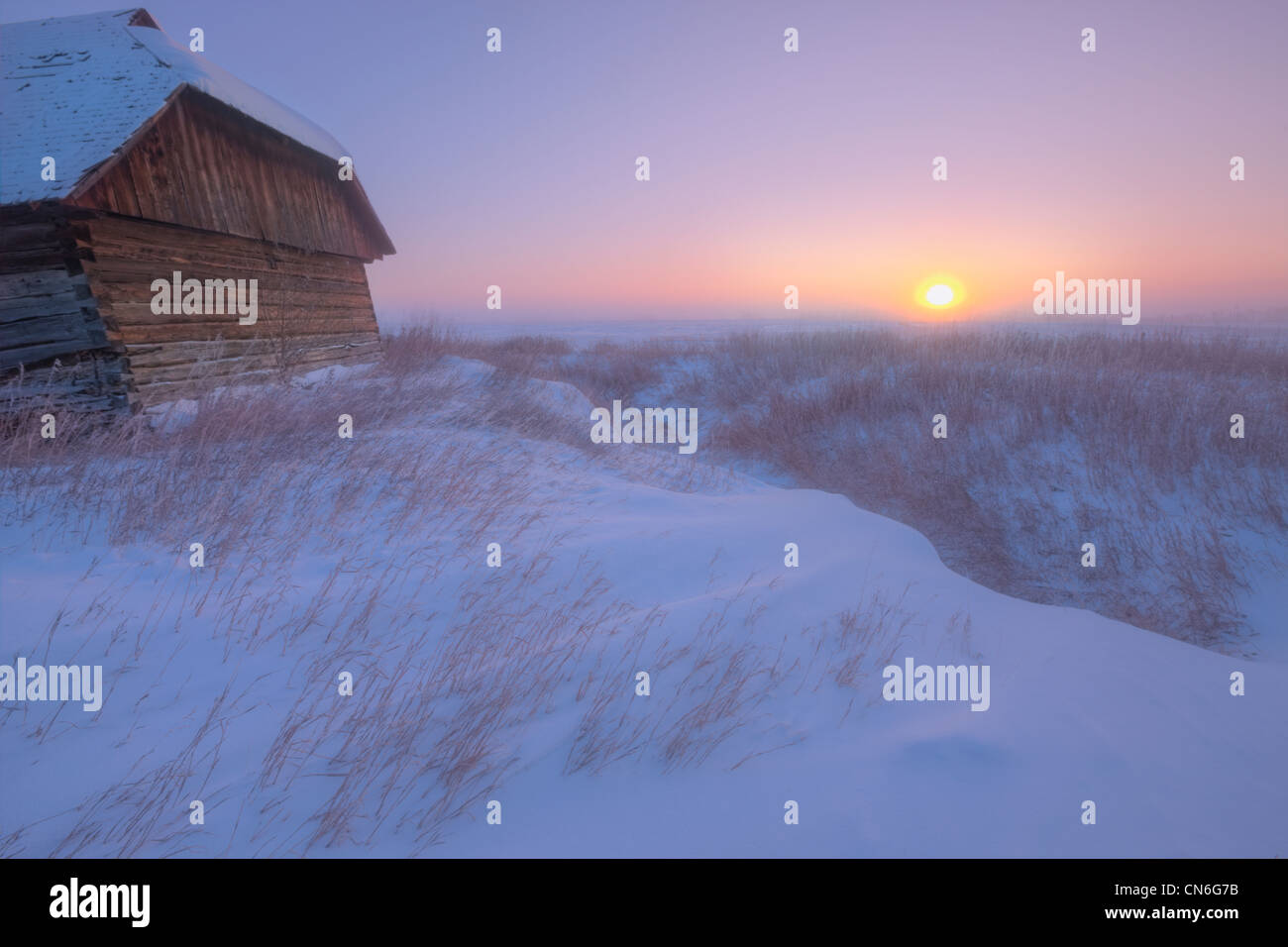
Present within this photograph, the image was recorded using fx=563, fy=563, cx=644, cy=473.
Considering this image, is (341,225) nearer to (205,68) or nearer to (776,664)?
(205,68)

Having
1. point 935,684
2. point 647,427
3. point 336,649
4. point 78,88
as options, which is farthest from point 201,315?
point 935,684

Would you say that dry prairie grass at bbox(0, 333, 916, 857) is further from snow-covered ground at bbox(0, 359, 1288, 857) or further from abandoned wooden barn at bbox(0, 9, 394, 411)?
abandoned wooden barn at bbox(0, 9, 394, 411)

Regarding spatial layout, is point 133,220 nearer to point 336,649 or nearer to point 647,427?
point 336,649

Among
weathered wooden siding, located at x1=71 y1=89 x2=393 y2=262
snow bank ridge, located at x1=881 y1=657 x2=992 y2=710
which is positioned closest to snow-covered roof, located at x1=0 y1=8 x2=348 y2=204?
weathered wooden siding, located at x1=71 y1=89 x2=393 y2=262

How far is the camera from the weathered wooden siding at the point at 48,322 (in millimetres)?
7172

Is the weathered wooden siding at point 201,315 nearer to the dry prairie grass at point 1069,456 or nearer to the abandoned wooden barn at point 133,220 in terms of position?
the abandoned wooden barn at point 133,220

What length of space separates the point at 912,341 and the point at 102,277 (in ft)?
56.2

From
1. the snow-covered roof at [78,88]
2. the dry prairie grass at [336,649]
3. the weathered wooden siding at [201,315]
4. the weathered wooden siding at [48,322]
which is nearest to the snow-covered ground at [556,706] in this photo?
the dry prairie grass at [336,649]

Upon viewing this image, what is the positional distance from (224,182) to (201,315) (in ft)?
8.16

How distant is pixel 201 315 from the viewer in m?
9.16

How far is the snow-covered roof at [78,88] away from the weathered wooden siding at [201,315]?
0.78 meters

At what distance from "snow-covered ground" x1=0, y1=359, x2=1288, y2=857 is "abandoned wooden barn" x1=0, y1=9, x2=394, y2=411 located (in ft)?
17.1

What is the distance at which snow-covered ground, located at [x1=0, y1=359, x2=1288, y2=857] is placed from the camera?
6.75 ft
